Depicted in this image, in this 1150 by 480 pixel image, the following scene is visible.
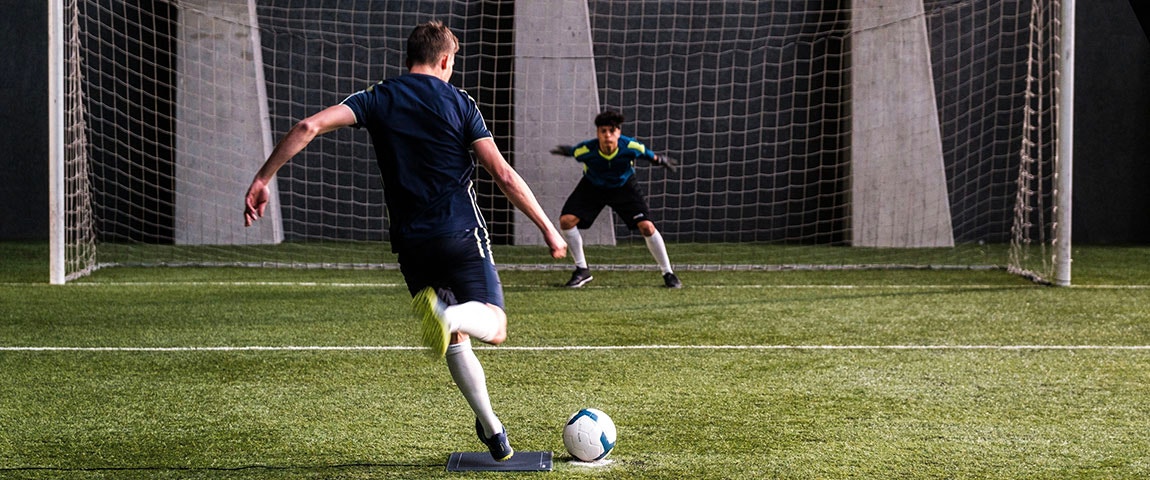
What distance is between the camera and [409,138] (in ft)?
10.5

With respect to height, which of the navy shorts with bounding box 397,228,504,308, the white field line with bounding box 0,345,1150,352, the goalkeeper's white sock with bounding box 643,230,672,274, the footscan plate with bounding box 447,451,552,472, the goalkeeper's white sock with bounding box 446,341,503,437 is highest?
the navy shorts with bounding box 397,228,504,308

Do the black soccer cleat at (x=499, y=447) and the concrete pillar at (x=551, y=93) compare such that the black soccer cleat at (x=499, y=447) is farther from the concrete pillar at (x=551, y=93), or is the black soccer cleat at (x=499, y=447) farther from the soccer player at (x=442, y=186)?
the concrete pillar at (x=551, y=93)

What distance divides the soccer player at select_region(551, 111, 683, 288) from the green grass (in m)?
0.47

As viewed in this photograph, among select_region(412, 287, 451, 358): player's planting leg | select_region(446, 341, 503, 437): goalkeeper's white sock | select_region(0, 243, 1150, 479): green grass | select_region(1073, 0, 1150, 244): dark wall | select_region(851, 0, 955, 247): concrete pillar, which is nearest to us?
select_region(412, 287, 451, 358): player's planting leg

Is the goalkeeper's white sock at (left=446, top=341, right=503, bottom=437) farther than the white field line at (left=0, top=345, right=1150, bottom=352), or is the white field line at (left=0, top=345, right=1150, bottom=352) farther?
the white field line at (left=0, top=345, right=1150, bottom=352)

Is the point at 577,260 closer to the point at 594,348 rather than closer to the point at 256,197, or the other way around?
the point at 594,348

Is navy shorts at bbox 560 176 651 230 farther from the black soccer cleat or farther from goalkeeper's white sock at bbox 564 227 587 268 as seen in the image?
the black soccer cleat

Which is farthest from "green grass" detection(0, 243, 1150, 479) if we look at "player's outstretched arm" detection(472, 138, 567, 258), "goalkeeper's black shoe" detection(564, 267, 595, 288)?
"player's outstretched arm" detection(472, 138, 567, 258)

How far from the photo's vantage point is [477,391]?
127 inches

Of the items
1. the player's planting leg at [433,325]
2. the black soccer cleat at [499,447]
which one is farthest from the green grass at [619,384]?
the player's planting leg at [433,325]

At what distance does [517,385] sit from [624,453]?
1.20 meters

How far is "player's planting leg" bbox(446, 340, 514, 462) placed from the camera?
3.21m

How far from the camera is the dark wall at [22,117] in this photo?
1369 centimetres

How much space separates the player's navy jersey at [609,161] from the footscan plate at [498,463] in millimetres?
5134
